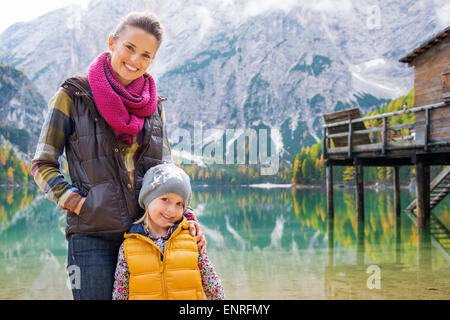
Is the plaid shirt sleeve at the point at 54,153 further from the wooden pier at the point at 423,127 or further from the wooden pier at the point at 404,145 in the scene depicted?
the wooden pier at the point at 404,145

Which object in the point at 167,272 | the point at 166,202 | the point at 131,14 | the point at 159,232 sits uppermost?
the point at 131,14

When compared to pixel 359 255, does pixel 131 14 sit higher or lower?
higher

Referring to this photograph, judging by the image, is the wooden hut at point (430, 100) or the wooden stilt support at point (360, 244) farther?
the wooden hut at point (430, 100)

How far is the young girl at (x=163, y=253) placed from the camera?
2492 mm

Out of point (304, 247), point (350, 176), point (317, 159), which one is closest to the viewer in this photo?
point (304, 247)

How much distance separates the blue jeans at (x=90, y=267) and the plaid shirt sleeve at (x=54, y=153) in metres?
0.22

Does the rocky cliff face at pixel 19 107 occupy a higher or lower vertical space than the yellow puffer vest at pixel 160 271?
higher

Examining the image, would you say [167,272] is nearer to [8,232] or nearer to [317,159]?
[8,232]

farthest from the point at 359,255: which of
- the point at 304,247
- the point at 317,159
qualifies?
the point at 317,159

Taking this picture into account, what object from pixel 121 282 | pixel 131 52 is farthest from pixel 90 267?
pixel 131 52

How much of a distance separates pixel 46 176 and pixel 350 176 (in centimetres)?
8387

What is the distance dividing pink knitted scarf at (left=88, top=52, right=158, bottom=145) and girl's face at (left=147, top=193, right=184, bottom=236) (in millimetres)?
401

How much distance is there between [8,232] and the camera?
17.4m

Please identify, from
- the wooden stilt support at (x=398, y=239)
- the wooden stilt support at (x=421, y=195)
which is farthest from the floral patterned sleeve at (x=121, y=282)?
the wooden stilt support at (x=421, y=195)
